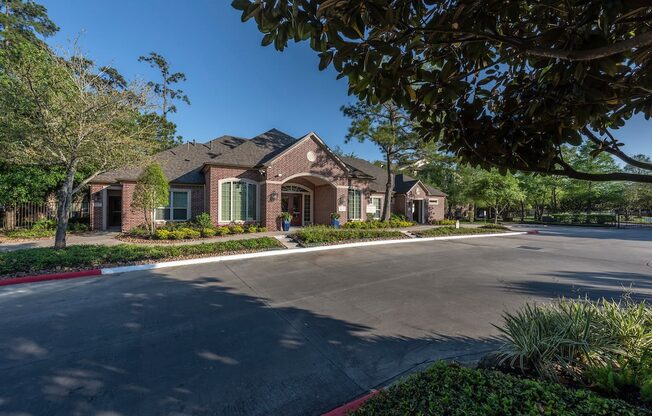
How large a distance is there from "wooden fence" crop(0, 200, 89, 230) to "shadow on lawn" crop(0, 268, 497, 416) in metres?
16.1

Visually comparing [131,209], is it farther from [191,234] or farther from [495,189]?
[495,189]

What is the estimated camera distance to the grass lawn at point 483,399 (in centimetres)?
196

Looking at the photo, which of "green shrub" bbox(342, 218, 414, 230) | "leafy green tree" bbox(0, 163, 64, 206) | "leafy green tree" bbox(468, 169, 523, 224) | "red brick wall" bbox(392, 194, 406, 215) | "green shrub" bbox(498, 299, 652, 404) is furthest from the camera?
"red brick wall" bbox(392, 194, 406, 215)

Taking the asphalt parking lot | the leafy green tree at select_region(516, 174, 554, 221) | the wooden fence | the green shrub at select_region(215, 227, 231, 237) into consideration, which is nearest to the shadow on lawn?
the asphalt parking lot

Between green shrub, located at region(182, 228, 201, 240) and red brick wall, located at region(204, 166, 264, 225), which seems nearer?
green shrub, located at region(182, 228, 201, 240)

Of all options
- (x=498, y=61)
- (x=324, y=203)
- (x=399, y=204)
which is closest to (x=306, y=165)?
(x=324, y=203)

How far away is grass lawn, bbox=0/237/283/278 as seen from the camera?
775cm

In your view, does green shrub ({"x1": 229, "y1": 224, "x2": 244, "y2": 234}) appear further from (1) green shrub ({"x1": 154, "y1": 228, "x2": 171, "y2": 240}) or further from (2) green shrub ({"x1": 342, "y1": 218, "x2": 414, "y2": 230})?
(2) green shrub ({"x1": 342, "y1": 218, "x2": 414, "y2": 230})

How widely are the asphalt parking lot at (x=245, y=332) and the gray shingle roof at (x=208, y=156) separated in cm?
1069

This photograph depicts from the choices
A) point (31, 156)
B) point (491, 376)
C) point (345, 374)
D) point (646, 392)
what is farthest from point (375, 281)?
point (31, 156)

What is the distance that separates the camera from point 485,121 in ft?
10.1

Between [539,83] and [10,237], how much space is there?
2190 centimetres

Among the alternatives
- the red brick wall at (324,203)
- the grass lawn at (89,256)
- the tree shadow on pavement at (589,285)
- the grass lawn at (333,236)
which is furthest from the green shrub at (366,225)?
the tree shadow on pavement at (589,285)

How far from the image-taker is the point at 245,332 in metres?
4.46
